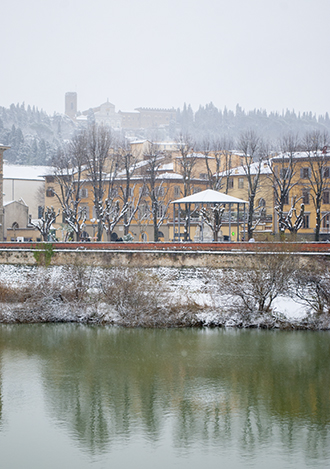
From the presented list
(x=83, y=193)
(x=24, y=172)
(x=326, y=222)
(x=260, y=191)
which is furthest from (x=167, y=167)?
(x=24, y=172)

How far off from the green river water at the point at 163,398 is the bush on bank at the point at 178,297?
884 millimetres

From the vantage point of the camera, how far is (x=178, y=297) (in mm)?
27859

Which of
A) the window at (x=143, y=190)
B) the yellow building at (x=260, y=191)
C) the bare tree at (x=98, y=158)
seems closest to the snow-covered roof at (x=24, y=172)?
the window at (x=143, y=190)

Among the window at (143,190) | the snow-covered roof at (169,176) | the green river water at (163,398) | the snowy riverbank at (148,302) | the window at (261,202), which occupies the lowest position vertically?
the green river water at (163,398)

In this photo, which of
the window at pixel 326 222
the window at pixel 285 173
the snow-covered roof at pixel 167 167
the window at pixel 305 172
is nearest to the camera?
the window at pixel 285 173

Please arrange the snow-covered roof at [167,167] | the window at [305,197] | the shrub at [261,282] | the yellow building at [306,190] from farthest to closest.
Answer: the snow-covered roof at [167,167]
the window at [305,197]
the yellow building at [306,190]
the shrub at [261,282]

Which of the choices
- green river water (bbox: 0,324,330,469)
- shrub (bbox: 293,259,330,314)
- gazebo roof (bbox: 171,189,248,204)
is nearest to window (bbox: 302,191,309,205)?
gazebo roof (bbox: 171,189,248,204)

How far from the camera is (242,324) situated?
83.9 feet

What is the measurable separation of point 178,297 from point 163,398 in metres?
10.2

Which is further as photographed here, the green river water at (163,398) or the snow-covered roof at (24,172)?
the snow-covered roof at (24,172)

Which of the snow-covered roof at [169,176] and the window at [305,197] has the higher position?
the snow-covered roof at [169,176]

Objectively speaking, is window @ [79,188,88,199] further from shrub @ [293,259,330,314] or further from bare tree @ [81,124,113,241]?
shrub @ [293,259,330,314]

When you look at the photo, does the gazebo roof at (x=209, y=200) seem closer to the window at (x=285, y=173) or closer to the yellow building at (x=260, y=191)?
the window at (x=285, y=173)

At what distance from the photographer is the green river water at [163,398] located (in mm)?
14289
